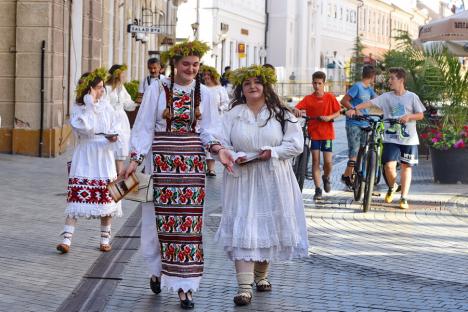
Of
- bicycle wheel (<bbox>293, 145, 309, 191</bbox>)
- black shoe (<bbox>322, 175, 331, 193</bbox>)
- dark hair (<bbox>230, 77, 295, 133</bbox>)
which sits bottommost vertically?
black shoe (<bbox>322, 175, 331, 193</bbox>)

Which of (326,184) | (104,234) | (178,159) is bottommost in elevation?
(104,234)

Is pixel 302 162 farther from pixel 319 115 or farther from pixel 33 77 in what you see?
pixel 33 77

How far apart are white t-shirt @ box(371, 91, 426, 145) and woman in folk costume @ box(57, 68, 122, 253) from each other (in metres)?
4.35

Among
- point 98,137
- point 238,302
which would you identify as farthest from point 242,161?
point 98,137

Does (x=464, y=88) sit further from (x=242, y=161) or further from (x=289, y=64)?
(x=289, y=64)

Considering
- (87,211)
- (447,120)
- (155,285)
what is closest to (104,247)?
(87,211)

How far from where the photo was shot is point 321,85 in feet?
46.5

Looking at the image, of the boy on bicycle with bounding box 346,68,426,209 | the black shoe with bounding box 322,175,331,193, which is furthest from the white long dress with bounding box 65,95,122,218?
the black shoe with bounding box 322,175,331,193

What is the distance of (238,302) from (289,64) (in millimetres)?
74121

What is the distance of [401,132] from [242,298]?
6.27m

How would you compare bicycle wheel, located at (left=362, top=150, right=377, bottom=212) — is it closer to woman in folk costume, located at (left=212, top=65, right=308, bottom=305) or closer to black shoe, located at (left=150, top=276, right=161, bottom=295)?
woman in folk costume, located at (left=212, top=65, right=308, bottom=305)

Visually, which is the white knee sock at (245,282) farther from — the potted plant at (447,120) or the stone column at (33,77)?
the stone column at (33,77)

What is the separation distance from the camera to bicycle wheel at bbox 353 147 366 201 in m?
13.5

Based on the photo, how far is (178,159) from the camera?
761cm
